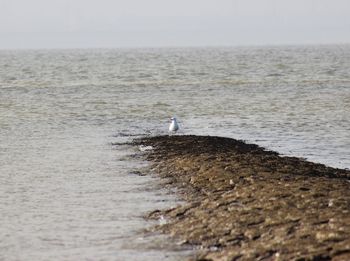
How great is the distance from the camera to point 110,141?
29.0 meters

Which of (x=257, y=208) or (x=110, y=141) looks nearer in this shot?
(x=257, y=208)

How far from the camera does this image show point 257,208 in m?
14.4

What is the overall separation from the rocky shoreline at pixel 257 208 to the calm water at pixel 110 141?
64cm

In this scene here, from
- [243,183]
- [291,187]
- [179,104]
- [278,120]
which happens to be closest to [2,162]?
[243,183]

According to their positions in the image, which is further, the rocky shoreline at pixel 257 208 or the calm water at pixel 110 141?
the calm water at pixel 110 141

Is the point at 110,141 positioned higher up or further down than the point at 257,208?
further down

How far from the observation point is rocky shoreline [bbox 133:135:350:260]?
1194 centimetres

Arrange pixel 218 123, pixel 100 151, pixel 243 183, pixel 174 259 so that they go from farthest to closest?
pixel 218 123 → pixel 100 151 → pixel 243 183 → pixel 174 259

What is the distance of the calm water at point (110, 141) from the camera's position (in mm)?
14388

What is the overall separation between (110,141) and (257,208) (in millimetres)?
15022

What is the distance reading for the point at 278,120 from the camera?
120ft

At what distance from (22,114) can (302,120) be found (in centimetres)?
1310

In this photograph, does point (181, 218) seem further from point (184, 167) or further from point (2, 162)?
point (2, 162)

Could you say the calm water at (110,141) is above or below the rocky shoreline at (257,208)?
below
